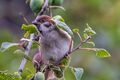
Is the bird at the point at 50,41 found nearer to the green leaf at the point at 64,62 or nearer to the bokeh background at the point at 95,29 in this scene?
the green leaf at the point at 64,62

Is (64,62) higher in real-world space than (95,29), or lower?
higher

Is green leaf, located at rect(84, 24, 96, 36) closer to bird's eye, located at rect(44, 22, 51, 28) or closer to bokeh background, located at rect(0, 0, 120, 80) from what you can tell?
bird's eye, located at rect(44, 22, 51, 28)

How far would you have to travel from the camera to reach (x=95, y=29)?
4020 mm

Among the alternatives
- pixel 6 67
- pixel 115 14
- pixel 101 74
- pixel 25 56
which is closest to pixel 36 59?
pixel 25 56

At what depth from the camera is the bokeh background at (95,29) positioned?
3.54 m

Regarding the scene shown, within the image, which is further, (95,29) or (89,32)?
(95,29)

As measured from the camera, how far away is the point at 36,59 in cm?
146

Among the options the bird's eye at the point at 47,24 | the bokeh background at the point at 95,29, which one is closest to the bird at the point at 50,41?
the bird's eye at the point at 47,24

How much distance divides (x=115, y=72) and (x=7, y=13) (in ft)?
4.33

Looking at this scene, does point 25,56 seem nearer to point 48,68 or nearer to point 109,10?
point 48,68

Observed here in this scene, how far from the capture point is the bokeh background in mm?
3535

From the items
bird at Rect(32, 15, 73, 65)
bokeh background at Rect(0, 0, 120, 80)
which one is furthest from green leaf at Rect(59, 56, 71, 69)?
bokeh background at Rect(0, 0, 120, 80)

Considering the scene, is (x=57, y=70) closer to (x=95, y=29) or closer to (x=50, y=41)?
(x=50, y=41)

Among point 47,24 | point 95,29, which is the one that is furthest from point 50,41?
point 95,29
